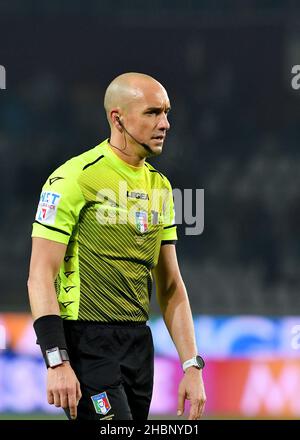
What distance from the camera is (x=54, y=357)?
343cm

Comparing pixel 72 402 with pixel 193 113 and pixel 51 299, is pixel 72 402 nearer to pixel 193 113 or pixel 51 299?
pixel 51 299

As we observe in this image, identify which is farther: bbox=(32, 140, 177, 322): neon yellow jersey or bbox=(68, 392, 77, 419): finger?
bbox=(32, 140, 177, 322): neon yellow jersey

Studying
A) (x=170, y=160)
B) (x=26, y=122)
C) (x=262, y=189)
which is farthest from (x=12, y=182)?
(x=262, y=189)

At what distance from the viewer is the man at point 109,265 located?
11.7 feet

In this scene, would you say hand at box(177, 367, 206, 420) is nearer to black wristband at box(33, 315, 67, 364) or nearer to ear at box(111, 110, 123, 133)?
black wristband at box(33, 315, 67, 364)

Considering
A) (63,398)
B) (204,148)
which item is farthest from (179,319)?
(204,148)

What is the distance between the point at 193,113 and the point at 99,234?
6.88 m

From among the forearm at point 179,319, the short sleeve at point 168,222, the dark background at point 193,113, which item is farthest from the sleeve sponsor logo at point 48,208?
the dark background at point 193,113

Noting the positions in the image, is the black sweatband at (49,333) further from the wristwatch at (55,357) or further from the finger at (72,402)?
the finger at (72,402)

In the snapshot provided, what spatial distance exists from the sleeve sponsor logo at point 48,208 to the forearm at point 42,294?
21 centimetres

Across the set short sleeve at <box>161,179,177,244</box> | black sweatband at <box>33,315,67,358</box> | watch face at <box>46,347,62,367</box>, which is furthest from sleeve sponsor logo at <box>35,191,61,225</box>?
short sleeve at <box>161,179,177,244</box>

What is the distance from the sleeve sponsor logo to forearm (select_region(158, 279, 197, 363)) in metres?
0.68

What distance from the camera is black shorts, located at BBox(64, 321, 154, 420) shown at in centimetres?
360

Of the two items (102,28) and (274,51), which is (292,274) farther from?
(102,28)
